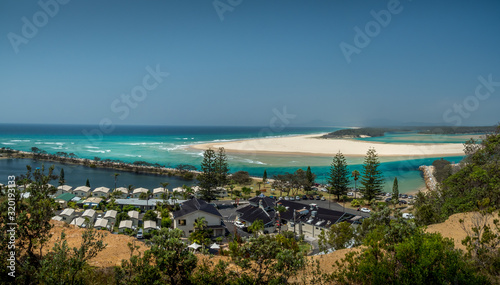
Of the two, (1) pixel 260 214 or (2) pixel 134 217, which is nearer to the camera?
(1) pixel 260 214

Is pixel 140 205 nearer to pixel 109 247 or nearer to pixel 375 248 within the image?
pixel 109 247

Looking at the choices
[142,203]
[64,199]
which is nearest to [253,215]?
[142,203]

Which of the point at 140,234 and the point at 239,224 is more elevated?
the point at 140,234

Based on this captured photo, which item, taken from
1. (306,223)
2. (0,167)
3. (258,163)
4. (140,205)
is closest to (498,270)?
(306,223)

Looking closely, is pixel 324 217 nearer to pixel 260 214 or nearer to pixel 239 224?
pixel 260 214

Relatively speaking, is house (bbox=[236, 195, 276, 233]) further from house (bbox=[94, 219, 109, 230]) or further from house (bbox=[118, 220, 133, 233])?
house (bbox=[94, 219, 109, 230])

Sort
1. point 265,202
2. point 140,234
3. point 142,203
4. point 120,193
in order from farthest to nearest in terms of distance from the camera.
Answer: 1. point 120,193
2. point 142,203
3. point 265,202
4. point 140,234

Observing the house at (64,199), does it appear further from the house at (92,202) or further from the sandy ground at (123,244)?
the sandy ground at (123,244)

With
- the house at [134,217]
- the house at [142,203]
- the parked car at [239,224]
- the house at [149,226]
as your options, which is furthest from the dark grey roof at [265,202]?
the house at [134,217]
